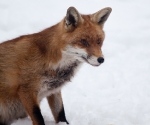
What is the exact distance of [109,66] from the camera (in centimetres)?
674

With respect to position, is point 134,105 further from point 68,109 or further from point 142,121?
point 68,109

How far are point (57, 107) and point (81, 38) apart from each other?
1396 millimetres

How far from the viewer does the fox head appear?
398 centimetres

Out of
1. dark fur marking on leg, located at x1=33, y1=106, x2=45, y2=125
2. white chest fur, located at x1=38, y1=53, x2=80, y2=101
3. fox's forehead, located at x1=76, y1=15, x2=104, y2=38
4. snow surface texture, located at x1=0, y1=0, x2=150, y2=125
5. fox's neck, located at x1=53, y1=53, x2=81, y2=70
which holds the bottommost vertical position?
snow surface texture, located at x1=0, y1=0, x2=150, y2=125

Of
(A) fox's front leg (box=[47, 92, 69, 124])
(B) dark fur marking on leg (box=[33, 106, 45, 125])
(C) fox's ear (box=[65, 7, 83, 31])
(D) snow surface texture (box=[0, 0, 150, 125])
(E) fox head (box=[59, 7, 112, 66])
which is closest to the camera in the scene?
(E) fox head (box=[59, 7, 112, 66])

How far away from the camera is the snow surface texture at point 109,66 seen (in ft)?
17.0

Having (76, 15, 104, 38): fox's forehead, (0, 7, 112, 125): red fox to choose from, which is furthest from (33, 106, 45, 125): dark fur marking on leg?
(76, 15, 104, 38): fox's forehead

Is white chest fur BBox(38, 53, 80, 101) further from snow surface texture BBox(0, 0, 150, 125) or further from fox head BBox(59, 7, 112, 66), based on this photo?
snow surface texture BBox(0, 0, 150, 125)

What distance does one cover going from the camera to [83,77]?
6395 mm

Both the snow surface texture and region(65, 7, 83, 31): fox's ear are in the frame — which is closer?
region(65, 7, 83, 31): fox's ear

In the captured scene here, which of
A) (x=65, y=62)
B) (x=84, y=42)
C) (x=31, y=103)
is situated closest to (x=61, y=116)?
(x=31, y=103)

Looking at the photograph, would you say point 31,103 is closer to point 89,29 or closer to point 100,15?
point 89,29

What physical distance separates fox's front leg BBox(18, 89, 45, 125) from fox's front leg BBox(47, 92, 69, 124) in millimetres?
640

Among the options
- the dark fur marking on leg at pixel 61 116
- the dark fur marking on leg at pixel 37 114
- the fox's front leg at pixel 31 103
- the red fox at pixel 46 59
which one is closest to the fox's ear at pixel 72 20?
the red fox at pixel 46 59
